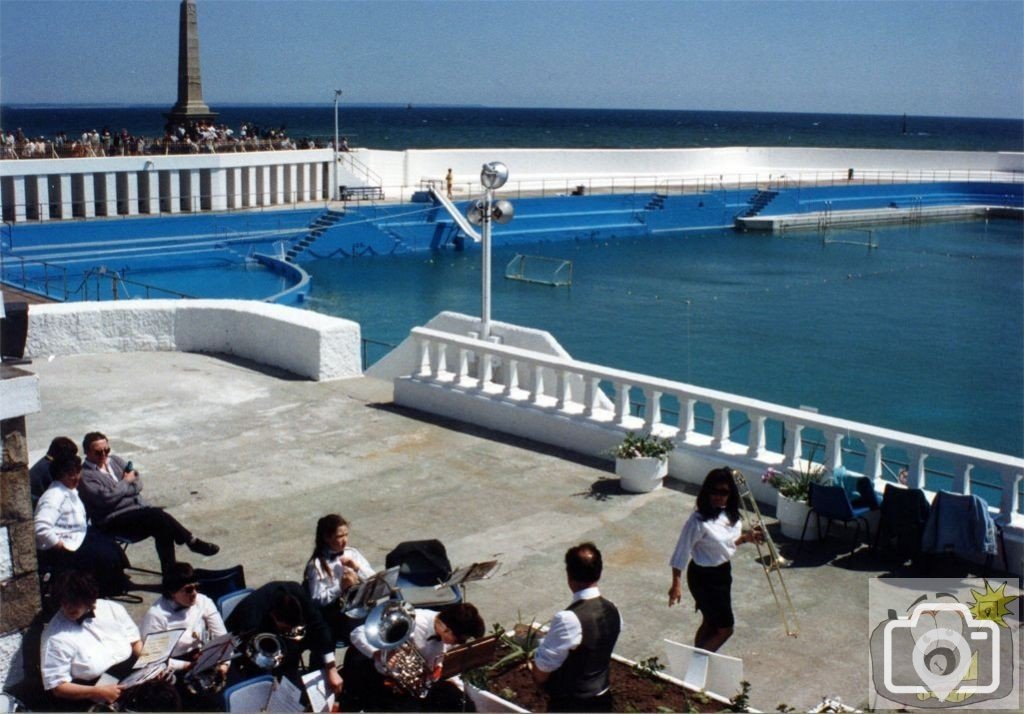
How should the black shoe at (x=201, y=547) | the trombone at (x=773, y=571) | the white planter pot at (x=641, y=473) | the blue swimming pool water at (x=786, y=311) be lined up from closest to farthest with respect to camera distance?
the trombone at (x=773, y=571) < the black shoe at (x=201, y=547) < the white planter pot at (x=641, y=473) < the blue swimming pool water at (x=786, y=311)

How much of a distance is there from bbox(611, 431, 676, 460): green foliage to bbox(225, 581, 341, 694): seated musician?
472 cm

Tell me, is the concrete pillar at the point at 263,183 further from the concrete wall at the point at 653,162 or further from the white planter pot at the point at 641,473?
the white planter pot at the point at 641,473

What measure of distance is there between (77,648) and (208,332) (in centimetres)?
1002

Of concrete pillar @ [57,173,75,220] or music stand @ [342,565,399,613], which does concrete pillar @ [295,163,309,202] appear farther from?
music stand @ [342,565,399,613]

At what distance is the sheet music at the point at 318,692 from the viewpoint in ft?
20.2

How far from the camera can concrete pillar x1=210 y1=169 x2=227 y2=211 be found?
4769cm

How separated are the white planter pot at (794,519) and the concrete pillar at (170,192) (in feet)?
132

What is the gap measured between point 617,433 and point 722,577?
4.41 meters

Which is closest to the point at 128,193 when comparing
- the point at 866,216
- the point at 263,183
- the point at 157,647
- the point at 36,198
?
the point at 36,198

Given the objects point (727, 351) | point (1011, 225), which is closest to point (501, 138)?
point (1011, 225)

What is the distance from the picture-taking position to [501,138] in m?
149

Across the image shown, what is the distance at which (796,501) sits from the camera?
960 centimetres

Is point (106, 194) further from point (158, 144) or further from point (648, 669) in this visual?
point (648, 669)

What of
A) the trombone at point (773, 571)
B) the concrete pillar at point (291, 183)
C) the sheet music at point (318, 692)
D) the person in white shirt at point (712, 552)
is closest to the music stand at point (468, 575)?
the sheet music at point (318, 692)
